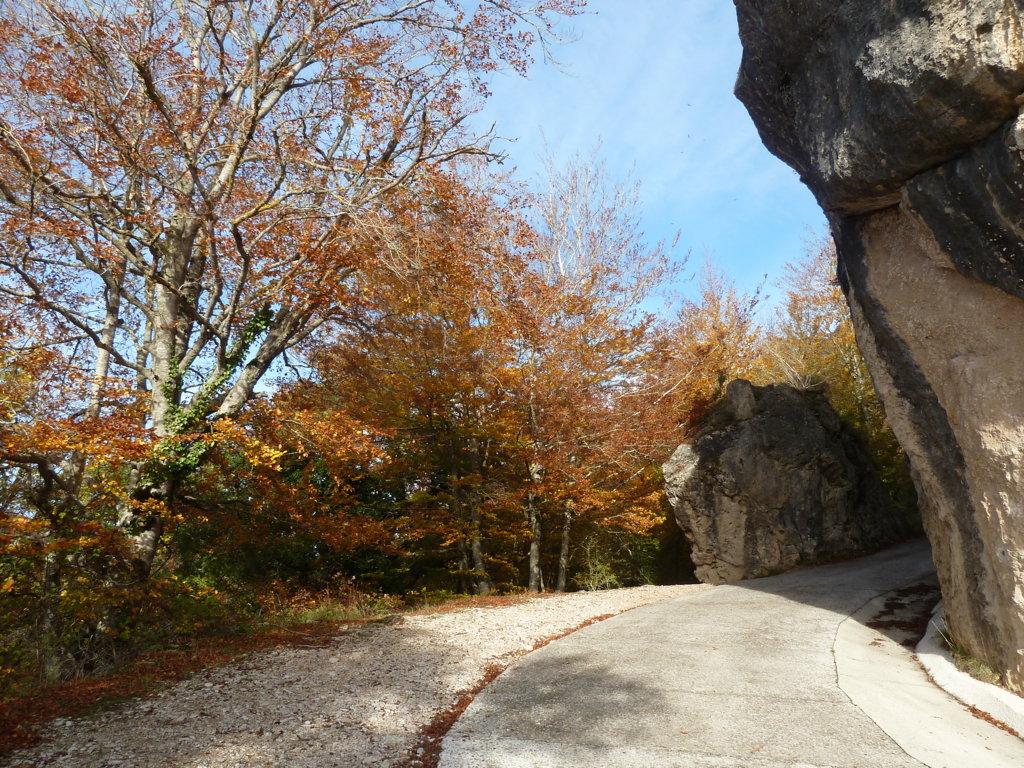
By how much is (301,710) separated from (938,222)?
6.95 m

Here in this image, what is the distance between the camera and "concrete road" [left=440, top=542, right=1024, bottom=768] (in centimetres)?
414

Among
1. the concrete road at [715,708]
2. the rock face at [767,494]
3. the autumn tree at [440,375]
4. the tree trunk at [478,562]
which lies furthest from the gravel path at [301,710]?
the rock face at [767,494]

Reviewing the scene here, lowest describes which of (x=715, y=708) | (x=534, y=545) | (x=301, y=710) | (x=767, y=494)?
(x=715, y=708)

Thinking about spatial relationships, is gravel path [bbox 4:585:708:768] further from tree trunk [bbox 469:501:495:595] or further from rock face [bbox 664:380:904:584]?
rock face [bbox 664:380:904:584]

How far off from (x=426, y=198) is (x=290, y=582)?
28.8 feet

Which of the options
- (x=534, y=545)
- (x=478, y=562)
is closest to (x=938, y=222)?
(x=534, y=545)

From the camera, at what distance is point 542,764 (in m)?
4.05

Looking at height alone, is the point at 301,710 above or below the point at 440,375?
below

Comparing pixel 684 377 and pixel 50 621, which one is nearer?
pixel 50 621

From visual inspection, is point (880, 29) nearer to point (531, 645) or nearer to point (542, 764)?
point (542, 764)

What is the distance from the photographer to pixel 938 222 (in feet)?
16.8

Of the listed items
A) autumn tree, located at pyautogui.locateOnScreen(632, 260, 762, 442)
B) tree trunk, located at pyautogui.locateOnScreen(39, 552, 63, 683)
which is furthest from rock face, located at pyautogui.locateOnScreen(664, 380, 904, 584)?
tree trunk, located at pyautogui.locateOnScreen(39, 552, 63, 683)

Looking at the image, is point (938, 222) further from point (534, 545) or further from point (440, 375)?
point (534, 545)

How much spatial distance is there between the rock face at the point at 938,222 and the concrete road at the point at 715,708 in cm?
113
